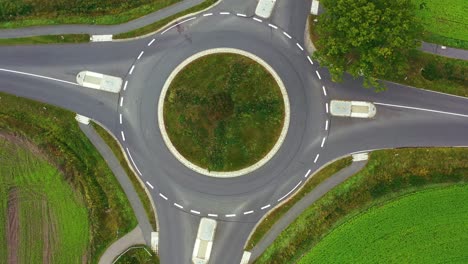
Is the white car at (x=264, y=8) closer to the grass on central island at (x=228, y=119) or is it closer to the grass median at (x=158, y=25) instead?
the grass median at (x=158, y=25)

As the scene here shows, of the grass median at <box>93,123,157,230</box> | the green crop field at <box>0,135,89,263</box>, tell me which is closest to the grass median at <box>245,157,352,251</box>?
the grass median at <box>93,123,157,230</box>

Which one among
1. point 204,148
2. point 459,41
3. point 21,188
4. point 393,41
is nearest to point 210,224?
point 204,148

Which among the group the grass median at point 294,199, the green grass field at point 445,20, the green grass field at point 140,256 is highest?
the green grass field at point 445,20

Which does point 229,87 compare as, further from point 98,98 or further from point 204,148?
point 98,98

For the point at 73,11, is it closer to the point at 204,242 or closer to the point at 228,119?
the point at 228,119

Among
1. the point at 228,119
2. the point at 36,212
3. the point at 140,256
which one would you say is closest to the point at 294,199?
the point at 228,119

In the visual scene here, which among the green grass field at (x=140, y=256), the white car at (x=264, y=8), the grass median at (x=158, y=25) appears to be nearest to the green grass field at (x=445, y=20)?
the white car at (x=264, y=8)
